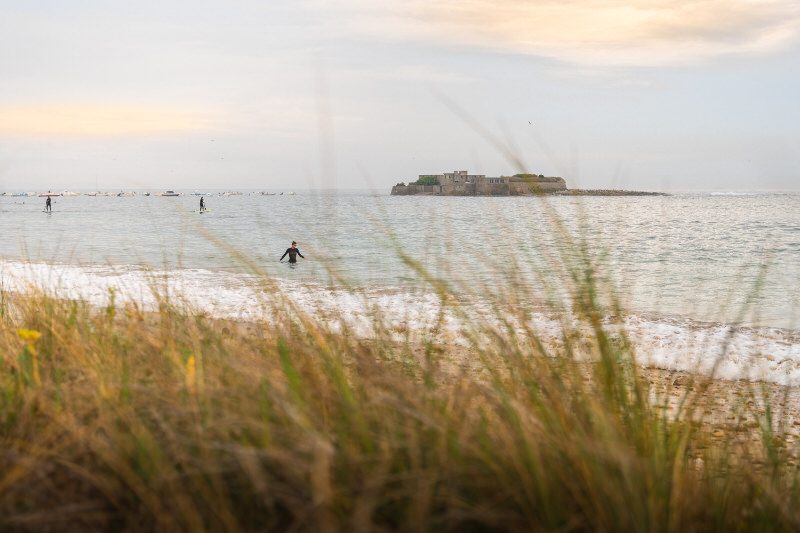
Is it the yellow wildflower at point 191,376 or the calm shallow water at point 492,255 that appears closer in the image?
the yellow wildflower at point 191,376

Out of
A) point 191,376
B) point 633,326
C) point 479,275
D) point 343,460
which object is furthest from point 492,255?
point 343,460

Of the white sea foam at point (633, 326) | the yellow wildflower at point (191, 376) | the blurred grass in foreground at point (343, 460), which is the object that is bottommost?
the white sea foam at point (633, 326)

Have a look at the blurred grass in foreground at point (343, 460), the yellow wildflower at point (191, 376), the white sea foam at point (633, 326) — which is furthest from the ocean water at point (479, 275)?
the yellow wildflower at point (191, 376)

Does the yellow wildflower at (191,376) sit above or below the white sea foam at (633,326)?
above

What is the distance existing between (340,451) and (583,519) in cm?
65

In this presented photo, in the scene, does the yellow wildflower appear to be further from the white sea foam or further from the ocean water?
the white sea foam

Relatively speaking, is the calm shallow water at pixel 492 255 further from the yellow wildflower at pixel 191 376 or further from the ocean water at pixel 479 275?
the yellow wildflower at pixel 191 376

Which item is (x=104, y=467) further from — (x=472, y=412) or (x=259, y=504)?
(x=472, y=412)

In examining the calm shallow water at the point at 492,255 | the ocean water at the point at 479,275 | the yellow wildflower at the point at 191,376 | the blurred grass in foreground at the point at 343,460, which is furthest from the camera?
the calm shallow water at the point at 492,255

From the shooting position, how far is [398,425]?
1.85 meters

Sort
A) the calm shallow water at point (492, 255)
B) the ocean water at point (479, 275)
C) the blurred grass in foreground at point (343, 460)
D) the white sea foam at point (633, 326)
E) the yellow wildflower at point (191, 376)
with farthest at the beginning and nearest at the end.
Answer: the white sea foam at point (633, 326) → the calm shallow water at point (492, 255) → the ocean water at point (479, 275) → the yellow wildflower at point (191, 376) → the blurred grass in foreground at point (343, 460)

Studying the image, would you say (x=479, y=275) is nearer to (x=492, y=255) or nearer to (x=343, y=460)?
(x=343, y=460)

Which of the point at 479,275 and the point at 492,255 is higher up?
the point at 479,275

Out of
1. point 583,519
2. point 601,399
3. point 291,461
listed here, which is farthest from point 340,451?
point 601,399
